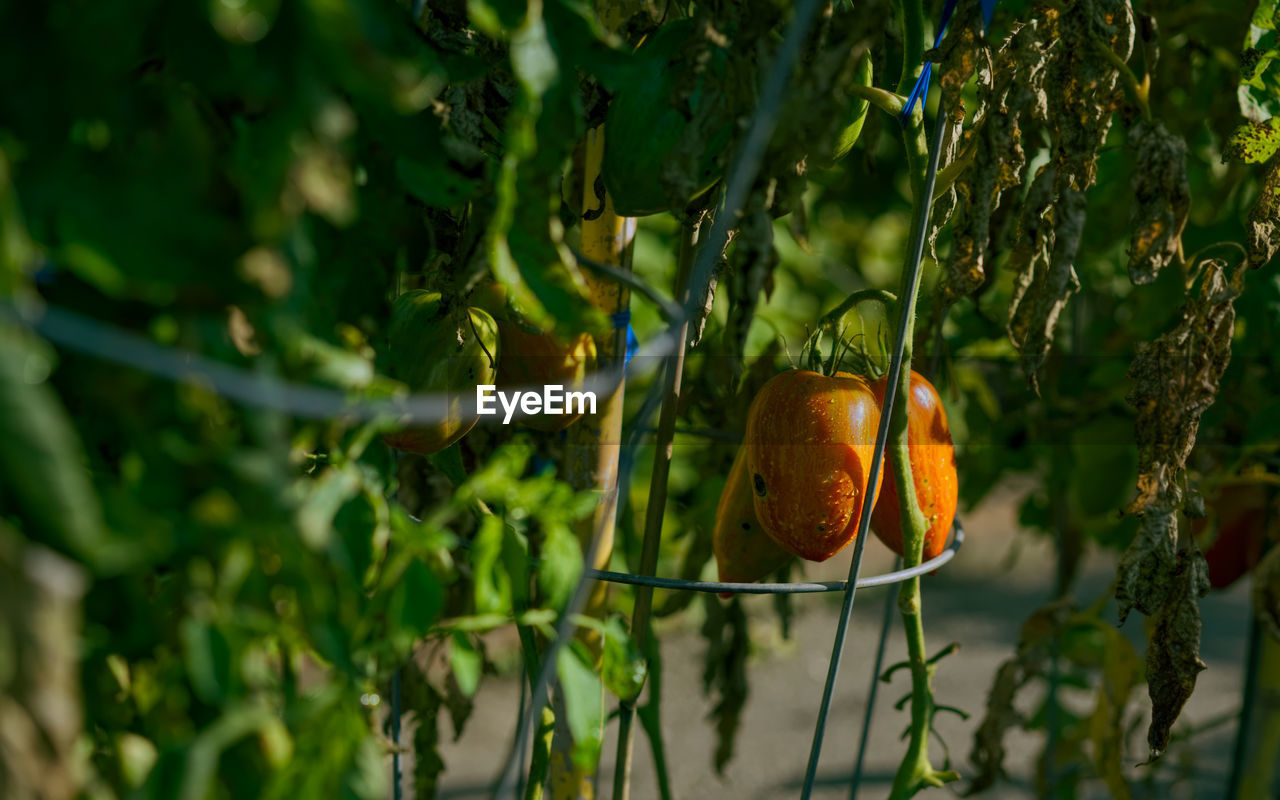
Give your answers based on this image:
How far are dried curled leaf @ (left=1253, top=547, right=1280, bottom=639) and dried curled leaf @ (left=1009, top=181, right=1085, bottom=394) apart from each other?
1.61 feet

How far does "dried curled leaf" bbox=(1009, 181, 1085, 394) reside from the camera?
0.66 m

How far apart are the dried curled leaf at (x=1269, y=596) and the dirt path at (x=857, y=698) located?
43 cm

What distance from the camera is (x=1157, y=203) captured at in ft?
2.24

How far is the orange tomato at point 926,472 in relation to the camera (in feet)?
2.38

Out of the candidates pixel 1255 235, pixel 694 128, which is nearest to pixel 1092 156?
pixel 1255 235

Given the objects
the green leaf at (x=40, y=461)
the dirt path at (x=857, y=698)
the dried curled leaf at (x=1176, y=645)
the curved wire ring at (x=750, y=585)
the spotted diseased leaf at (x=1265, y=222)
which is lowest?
the dirt path at (x=857, y=698)

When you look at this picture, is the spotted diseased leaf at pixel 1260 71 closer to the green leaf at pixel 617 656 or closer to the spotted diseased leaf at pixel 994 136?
the spotted diseased leaf at pixel 994 136

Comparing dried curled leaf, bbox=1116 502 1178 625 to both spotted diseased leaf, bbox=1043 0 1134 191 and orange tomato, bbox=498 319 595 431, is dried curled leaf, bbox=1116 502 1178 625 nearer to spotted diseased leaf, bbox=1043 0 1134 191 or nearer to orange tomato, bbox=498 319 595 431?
spotted diseased leaf, bbox=1043 0 1134 191

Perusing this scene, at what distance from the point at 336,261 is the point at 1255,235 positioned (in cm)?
60

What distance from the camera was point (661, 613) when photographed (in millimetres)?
1046

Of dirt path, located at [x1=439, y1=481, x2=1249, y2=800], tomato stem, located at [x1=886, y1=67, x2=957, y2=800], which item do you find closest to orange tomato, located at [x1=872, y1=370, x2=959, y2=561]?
tomato stem, located at [x1=886, y1=67, x2=957, y2=800]

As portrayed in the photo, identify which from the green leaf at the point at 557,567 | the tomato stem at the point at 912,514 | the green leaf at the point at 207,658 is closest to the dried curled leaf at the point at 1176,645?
the tomato stem at the point at 912,514

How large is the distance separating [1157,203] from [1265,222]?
0.08 meters

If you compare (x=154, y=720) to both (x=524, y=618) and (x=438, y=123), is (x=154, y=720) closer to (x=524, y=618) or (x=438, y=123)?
(x=524, y=618)
